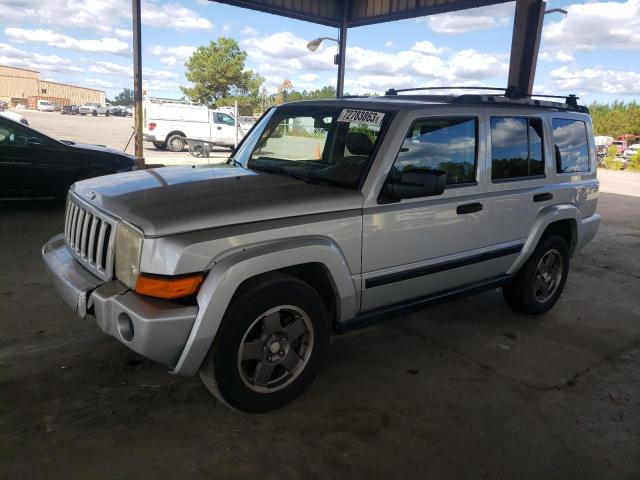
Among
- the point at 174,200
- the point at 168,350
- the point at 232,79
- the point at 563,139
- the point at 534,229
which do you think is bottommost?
the point at 168,350

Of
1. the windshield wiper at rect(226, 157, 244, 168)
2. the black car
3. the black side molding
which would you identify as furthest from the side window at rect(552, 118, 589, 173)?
the black car

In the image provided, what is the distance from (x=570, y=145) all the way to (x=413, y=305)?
232 centimetres

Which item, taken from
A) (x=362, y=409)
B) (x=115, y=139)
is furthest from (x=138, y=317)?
(x=115, y=139)

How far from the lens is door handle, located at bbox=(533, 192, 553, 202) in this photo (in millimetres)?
4105

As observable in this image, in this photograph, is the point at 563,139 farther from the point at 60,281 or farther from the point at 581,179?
the point at 60,281

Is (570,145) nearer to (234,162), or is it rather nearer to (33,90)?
(234,162)

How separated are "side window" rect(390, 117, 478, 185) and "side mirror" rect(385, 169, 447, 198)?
0.41ft

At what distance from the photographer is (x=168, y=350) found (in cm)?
243

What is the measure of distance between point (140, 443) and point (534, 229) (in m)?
3.35

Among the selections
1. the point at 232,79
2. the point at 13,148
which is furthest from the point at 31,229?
the point at 232,79

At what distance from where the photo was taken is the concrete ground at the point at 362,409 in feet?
8.07

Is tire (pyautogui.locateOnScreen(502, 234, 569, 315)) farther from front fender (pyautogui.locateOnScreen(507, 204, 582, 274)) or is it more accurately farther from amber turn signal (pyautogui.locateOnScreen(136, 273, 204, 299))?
amber turn signal (pyautogui.locateOnScreen(136, 273, 204, 299))

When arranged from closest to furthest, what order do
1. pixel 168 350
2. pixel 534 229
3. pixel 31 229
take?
pixel 168 350 → pixel 534 229 → pixel 31 229

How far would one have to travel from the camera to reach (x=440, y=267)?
11.5 ft
